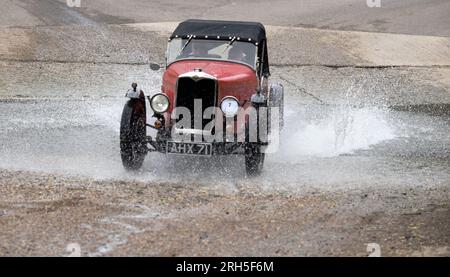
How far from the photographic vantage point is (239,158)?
1245 cm

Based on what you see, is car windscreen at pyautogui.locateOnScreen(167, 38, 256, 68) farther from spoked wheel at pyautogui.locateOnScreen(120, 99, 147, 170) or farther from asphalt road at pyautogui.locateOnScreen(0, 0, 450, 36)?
asphalt road at pyautogui.locateOnScreen(0, 0, 450, 36)

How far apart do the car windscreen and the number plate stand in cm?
178

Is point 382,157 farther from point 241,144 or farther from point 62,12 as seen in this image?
point 62,12

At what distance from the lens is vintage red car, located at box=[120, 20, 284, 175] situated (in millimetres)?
11141

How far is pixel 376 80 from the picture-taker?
18516mm

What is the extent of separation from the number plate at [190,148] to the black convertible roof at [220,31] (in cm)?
216

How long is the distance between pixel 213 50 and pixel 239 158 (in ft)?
5.56

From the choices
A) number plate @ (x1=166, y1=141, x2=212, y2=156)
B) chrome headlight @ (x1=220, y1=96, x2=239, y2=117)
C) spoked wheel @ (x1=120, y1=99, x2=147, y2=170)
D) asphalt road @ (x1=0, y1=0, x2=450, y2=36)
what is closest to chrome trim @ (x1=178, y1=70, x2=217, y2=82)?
chrome headlight @ (x1=220, y1=96, x2=239, y2=117)

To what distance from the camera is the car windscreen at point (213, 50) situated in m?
12.3

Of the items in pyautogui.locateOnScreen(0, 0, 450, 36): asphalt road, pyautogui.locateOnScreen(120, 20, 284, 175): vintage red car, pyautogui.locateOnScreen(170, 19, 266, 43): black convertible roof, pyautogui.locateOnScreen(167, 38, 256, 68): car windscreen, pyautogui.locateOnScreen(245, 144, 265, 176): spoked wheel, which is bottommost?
pyautogui.locateOnScreen(245, 144, 265, 176): spoked wheel

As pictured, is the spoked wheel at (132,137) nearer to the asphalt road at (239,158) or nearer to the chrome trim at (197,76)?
the asphalt road at (239,158)

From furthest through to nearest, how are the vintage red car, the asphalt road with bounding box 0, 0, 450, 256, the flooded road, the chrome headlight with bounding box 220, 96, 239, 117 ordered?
the chrome headlight with bounding box 220, 96, 239, 117, the flooded road, the vintage red car, the asphalt road with bounding box 0, 0, 450, 256

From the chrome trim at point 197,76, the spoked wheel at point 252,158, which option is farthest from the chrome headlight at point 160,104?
the spoked wheel at point 252,158

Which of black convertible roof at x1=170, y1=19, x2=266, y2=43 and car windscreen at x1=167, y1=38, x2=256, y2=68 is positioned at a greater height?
black convertible roof at x1=170, y1=19, x2=266, y2=43
